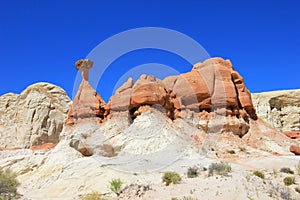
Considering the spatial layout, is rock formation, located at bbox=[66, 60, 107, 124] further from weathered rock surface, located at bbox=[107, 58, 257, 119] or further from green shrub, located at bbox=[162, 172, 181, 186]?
green shrub, located at bbox=[162, 172, 181, 186]

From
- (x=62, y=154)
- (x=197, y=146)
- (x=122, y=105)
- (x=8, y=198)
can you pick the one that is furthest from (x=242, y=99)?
(x=8, y=198)

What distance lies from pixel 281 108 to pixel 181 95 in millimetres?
28369

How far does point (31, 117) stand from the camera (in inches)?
1465

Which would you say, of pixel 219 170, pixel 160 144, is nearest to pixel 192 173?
pixel 219 170

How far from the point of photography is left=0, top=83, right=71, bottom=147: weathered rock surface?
1439 inches

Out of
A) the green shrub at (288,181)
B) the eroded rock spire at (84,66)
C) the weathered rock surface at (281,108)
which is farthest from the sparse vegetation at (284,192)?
the weathered rock surface at (281,108)

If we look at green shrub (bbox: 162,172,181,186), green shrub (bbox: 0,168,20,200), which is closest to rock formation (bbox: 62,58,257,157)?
green shrub (bbox: 0,168,20,200)

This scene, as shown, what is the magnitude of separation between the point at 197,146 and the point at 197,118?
11.1 feet

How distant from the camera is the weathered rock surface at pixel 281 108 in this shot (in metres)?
45.9

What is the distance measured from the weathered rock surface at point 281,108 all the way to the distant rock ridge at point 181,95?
62.6 feet

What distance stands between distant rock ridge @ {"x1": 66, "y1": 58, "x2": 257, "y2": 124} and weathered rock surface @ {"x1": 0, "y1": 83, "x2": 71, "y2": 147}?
10136mm

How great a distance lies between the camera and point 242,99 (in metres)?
27.4

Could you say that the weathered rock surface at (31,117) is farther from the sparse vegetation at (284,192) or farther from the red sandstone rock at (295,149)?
the sparse vegetation at (284,192)

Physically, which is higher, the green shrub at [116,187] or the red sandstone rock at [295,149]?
the red sandstone rock at [295,149]
